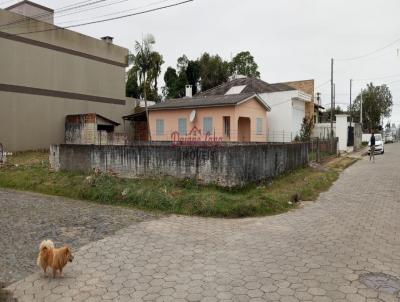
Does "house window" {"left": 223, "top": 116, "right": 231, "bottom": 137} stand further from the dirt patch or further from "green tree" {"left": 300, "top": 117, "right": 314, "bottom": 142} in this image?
the dirt patch

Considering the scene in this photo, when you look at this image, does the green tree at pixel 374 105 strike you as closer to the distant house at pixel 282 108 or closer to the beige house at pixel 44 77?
the distant house at pixel 282 108

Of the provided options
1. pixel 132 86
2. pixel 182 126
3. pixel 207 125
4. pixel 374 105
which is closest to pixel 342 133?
pixel 207 125

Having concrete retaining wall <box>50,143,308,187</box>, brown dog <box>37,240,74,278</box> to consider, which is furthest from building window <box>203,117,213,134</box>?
brown dog <box>37,240,74,278</box>

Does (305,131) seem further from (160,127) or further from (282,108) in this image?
(160,127)

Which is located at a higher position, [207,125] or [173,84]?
[173,84]

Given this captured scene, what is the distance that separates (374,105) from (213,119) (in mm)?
44735

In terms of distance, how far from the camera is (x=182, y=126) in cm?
2381

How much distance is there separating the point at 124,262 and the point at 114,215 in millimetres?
3091

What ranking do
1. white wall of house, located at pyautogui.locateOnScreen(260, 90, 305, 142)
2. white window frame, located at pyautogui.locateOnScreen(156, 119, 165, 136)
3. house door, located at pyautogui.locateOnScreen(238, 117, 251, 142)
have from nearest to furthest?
house door, located at pyautogui.locateOnScreen(238, 117, 251, 142)
white window frame, located at pyautogui.locateOnScreen(156, 119, 165, 136)
white wall of house, located at pyautogui.locateOnScreen(260, 90, 305, 142)

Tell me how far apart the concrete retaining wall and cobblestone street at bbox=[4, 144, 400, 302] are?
2073mm

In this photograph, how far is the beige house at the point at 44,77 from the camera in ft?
72.0

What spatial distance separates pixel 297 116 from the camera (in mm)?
27578

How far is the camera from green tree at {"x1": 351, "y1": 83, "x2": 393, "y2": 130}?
57500mm

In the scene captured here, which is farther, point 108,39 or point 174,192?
point 108,39
